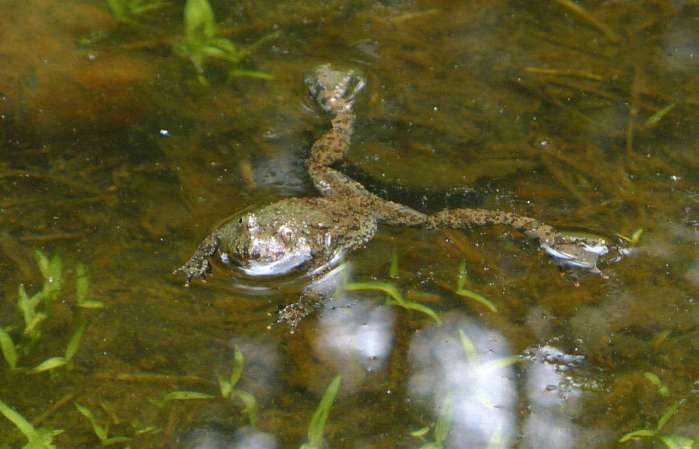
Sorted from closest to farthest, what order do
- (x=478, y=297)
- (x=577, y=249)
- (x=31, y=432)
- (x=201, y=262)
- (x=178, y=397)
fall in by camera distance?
1. (x=31, y=432)
2. (x=178, y=397)
3. (x=478, y=297)
4. (x=201, y=262)
5. (x=577, y=249)

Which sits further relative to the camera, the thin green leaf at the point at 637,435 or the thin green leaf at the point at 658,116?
the thin green leaf at the point at 658,116

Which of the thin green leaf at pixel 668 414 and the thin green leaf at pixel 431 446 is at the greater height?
the thin green leaf at pixel 668 414

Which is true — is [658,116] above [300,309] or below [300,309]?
above

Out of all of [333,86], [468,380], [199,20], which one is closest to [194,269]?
[468,380]

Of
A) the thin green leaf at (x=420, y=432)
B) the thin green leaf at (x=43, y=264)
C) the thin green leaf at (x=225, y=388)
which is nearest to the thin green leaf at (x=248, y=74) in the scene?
the thin green leaf at (x=43, y=264)

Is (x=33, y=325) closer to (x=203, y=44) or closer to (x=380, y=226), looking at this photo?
(x=380, y=226)

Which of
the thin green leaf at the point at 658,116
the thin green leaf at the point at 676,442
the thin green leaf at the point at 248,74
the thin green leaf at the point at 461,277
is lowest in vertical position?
the thin green leaf at the point at 676,442

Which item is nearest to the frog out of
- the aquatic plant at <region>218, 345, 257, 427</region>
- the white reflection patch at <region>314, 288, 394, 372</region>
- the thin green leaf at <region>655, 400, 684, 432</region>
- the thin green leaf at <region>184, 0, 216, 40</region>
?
the white reflection patch at <region>314, 288, 394, 372</region>

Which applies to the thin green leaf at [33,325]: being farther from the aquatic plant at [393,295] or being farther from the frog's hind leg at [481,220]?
the frog's hind leg at [481,220]
